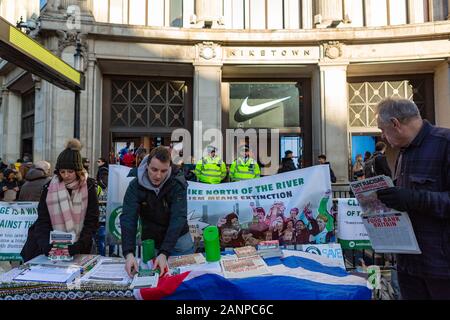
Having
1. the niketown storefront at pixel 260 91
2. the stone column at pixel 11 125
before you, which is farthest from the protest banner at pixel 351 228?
the stone column at pixel 11 125

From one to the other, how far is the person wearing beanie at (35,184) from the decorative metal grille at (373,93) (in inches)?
497

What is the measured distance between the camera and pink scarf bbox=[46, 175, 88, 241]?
3.66 meters

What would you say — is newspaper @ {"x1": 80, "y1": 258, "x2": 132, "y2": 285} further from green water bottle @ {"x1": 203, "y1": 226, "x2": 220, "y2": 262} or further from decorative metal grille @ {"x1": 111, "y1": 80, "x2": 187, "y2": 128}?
decorative metal grille @ {"x1": 111, "y1": 80, "x2": 187, "y2": 128}

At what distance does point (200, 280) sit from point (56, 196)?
5.80 feet

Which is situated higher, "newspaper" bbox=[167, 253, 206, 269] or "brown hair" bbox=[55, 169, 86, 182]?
"brown hair" bbox=[55, 169, 86, 182]

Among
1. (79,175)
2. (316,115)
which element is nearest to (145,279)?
(79,175)

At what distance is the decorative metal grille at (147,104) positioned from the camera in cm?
1558

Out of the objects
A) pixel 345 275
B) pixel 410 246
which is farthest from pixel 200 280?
pixel 410 246

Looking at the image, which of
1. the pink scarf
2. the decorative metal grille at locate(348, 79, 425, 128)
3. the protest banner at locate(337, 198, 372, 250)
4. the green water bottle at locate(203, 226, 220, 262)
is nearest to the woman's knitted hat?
the pink scarf

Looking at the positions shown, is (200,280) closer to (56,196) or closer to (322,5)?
(56,196)

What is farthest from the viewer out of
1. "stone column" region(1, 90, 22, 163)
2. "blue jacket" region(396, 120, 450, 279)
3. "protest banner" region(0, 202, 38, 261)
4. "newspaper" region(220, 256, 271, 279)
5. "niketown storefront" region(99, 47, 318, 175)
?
"stone column" region(1, 90, 22, 163)

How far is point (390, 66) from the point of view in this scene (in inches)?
598

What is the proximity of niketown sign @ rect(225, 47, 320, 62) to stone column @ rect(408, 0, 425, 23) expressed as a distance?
4202 millimetres

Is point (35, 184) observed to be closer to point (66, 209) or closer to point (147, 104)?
point (66, 209)
